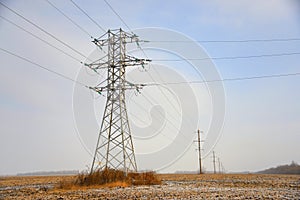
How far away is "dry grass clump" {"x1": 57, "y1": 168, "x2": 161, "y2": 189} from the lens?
19619 mm

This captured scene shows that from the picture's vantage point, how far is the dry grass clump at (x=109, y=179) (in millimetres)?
19619

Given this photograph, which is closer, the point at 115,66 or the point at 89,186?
the point at 89,186

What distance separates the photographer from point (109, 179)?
68.5 ft

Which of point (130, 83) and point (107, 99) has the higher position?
point (130, 83)

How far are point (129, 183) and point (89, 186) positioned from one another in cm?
308

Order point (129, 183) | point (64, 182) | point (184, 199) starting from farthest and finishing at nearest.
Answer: point (129, 183), point (64, 182), point (184, 199)

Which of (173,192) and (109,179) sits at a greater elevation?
(109,179)

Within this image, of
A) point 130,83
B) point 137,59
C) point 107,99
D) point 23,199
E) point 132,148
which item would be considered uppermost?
point 137,59

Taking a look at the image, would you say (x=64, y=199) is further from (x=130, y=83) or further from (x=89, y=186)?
(x=130, y=83)

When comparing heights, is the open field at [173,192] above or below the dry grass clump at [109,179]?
below

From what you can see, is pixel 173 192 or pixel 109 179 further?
pixel 109 179

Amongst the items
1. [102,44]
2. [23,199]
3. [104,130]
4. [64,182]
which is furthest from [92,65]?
[23,199]

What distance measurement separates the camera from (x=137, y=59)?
78.8ft

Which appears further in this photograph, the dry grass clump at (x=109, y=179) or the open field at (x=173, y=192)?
the dry grass clump at (x=109, y=179)
